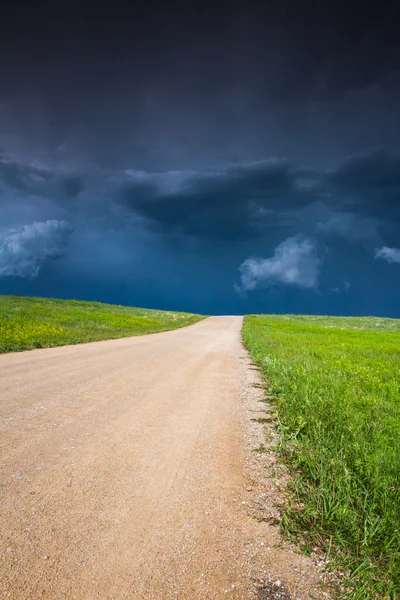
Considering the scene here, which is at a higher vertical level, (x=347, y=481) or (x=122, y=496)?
(x=347, y=481)

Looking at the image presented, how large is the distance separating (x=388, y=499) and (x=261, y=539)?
144 centimetres

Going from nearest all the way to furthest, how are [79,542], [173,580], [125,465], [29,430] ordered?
[173,580]
[79,542]
[125,465]
[29,430]

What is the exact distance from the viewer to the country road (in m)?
2.54

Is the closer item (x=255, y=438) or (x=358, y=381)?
(x=255, y=438)

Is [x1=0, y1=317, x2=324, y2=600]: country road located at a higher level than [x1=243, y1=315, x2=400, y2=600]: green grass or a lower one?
lower

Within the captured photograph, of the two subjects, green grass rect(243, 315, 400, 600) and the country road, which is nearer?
the country road

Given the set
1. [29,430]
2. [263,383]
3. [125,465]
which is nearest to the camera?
[125,465]

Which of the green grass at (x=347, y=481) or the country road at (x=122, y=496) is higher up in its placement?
the green grass at (x=347, y=481)

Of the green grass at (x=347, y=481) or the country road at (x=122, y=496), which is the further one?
the green grass at (x=347, y=481)

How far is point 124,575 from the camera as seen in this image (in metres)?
2.56

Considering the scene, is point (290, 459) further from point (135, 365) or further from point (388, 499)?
point (135, 365)

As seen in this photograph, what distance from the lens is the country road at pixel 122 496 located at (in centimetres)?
254

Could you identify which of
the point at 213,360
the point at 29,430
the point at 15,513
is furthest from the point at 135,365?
the point at 15,513

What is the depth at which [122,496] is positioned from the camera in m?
3.61
